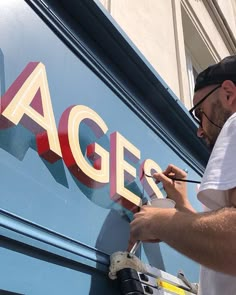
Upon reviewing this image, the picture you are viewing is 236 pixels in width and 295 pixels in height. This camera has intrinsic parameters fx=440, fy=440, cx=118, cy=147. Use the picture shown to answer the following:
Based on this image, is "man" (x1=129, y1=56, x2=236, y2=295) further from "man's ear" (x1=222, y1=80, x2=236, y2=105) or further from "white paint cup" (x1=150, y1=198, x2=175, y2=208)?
"white paint cup" (x1=150, y1=198, x2=175, y2=208)

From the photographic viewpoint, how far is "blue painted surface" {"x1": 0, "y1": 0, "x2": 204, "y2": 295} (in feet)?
4.69

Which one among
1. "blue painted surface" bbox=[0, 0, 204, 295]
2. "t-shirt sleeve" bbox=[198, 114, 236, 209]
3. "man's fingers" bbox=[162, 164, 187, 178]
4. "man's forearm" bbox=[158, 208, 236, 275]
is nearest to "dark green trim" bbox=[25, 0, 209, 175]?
"blue painted surface" bbox=[0, 0, 204, 295]


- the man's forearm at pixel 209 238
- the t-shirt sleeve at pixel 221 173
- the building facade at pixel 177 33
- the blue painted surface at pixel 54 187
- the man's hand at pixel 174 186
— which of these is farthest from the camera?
the building facade at pixel 177 33

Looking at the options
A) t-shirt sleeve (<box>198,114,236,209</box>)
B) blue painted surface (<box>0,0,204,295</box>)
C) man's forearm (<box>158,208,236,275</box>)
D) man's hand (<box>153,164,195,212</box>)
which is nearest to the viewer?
man's forearm (<box>158,208,236,275</box>)

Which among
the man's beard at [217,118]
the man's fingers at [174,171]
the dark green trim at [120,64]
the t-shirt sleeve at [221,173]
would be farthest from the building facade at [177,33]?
the t-shirt sleeve at [221,173]

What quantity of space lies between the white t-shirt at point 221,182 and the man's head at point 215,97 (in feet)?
1.20

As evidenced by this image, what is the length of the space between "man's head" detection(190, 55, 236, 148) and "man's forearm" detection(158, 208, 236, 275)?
619mm

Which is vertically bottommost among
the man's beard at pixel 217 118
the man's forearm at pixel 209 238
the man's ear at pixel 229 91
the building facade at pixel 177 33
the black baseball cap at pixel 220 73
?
the building facade at pixel 177 33

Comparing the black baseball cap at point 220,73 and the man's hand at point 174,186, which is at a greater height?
the black baseball cap at point 220,73

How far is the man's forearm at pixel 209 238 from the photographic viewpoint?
3.95 ft

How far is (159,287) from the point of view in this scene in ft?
5.94

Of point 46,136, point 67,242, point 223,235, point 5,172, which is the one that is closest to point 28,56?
point 46,136

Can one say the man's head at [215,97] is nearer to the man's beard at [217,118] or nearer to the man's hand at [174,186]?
the man's beard at [217,118]

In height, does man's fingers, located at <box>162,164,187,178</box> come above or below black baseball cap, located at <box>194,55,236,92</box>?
below
